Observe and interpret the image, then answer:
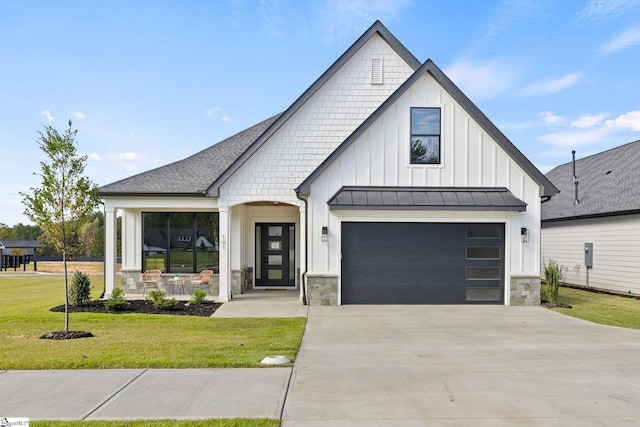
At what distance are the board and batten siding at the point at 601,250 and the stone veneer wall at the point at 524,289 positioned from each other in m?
5.44

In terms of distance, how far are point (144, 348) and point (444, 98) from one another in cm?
1016

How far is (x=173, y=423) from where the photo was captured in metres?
4.53

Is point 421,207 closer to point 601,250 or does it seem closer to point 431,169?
point 431,169

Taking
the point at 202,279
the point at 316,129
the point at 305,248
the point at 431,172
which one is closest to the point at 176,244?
the point at 202,279

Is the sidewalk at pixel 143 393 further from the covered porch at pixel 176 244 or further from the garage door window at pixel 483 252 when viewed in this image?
the garage door window at pixel 483 252

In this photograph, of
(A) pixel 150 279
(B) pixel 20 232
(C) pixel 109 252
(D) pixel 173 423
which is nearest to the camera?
(D) pixel 173 423

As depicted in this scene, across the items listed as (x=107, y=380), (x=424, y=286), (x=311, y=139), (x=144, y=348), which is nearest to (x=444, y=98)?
(x=311, y=139)

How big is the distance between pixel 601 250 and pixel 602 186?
353cm

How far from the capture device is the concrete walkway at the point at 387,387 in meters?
4.86

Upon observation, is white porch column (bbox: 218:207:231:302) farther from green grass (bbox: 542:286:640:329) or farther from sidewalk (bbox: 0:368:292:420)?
green grass (bbox: 542:286:640:329)

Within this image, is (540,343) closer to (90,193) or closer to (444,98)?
(444,98)

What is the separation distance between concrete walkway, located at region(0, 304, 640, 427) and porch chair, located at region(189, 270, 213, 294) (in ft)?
23.6

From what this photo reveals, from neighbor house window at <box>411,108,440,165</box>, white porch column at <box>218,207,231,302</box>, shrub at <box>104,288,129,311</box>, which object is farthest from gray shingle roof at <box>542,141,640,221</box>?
shrub at <box>104,288,129,311</box>

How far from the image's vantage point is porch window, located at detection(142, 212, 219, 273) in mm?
15578
